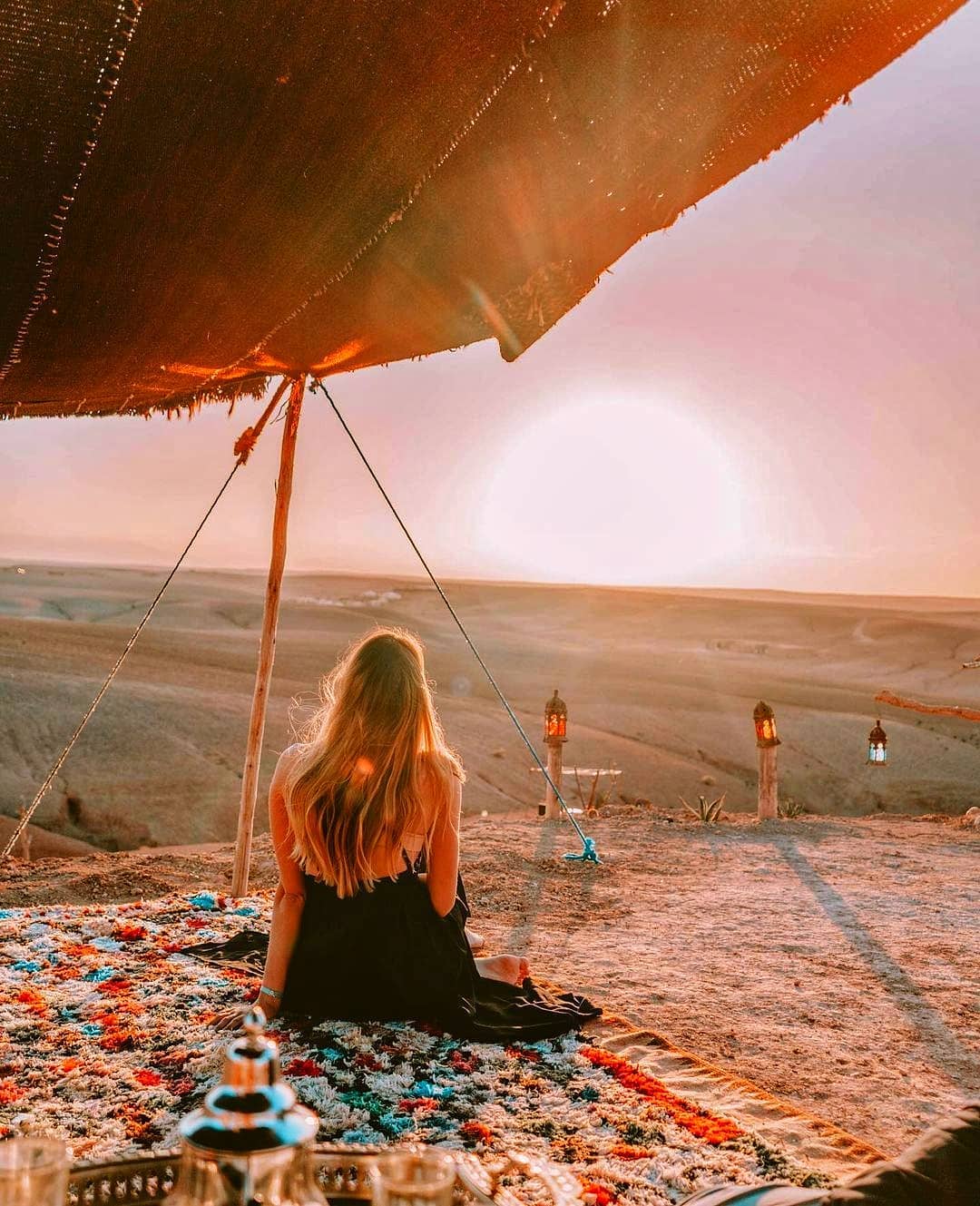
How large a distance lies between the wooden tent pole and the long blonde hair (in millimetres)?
2238

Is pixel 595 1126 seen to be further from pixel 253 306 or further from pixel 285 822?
pixel 253 306

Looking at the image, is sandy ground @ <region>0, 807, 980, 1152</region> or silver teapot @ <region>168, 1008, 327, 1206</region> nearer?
silver teapot @ <region>168, 1008, 327, 1206</region>

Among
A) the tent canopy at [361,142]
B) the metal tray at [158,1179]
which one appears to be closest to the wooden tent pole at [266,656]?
the tent canopy at [361,142]

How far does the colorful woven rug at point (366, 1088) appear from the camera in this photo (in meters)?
2.74

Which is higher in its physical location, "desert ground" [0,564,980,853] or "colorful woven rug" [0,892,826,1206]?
"colorful woven rug" [0,892,826,1206]

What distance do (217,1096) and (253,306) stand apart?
249 centimetres

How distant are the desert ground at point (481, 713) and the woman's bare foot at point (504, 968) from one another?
7.68 m

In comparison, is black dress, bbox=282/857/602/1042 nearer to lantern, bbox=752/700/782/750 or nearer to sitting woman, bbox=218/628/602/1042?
sitting woman, bbox=218/628/602/1042

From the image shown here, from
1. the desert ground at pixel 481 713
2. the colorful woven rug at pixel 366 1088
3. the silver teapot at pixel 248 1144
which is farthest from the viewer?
the desert ground at pixel 481 713

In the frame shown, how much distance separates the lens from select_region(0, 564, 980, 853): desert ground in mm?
12484

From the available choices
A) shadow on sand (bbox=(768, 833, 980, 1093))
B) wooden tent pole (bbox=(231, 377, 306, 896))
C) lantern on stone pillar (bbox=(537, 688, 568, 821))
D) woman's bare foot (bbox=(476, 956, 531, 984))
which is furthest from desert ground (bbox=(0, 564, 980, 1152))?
wooden tent pole (bbox=(231, 377, 306, 896))

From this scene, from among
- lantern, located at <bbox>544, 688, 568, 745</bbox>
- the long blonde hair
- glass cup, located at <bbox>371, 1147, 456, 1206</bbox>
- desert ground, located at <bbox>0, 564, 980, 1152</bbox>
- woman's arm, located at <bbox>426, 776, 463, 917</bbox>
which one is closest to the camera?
glass cup, located at <bbox>371, 1147, 456, 1206</bbox>

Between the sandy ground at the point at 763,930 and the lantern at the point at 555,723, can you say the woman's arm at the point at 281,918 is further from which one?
the lantern at the point at 555,723

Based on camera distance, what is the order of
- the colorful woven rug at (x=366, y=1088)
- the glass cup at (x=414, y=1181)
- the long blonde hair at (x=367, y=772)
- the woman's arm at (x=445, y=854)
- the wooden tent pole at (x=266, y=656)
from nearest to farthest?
the glass cup at (x=414, y=1181)
the colorful woven rug at (x=366, y=1088)
the long blonde hair at (x=367, y=772)
the woman's arm at (x=445, y=854)
the wooden tent pole at (x=266, y=656)
